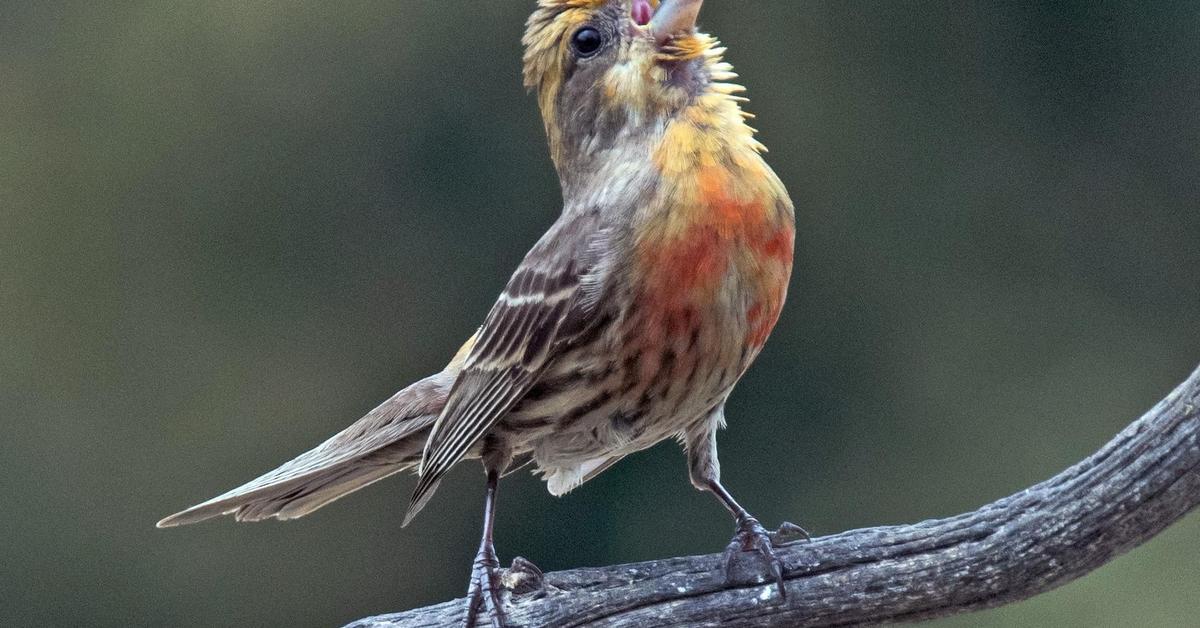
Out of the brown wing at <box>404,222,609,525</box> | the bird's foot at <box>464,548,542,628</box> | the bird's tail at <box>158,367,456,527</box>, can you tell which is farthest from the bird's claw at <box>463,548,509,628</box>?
the bird's tail at <box>158,367,456,527</box>

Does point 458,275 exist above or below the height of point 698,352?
below

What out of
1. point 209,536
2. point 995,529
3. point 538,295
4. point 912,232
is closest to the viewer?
point 995,529

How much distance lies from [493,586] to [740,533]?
0.74m

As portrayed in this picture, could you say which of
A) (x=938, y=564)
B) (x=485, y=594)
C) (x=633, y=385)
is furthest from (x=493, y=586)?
(x=938, y=564)

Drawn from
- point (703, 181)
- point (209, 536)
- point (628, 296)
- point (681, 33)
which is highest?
point (681, 33)

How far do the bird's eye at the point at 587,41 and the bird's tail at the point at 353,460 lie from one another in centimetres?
116

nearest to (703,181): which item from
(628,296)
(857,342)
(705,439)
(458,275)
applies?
(628,296)

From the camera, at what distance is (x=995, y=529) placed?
4750mm

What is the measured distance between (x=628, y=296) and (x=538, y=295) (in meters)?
0.37

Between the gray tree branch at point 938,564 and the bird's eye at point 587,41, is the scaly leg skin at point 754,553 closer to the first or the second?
the gray tree branch at point 938,564

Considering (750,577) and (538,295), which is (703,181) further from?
(750,577)

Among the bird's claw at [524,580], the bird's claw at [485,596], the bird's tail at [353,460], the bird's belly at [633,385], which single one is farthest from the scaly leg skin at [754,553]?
the bird's tail at [353,460]

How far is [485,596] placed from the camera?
16.4ft

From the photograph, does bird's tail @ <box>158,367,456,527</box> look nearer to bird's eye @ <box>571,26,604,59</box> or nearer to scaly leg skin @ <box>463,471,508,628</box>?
scaly leg skin @ <box>463,471,508,628</box>
